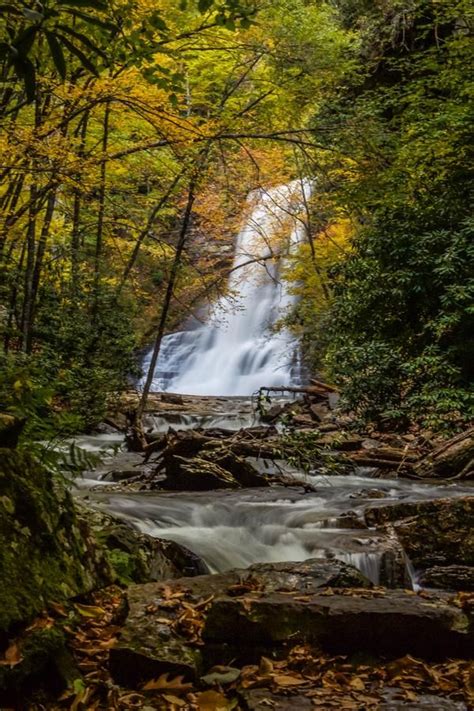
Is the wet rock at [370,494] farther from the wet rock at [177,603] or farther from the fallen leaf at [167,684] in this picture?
the fallen leaf at [167,684]

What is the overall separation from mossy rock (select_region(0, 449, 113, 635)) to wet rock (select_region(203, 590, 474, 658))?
76cm

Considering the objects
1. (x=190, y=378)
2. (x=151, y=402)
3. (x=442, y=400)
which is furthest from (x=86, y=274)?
(x=190, y=378)

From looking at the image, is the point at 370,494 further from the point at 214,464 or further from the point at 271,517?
the point at 214,464

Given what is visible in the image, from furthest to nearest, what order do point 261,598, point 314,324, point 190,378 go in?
point 190,378 → point 314,324 → point 261,598

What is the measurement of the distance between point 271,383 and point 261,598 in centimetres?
1837

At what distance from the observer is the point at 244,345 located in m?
25.0

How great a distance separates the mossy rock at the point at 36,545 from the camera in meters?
2.64

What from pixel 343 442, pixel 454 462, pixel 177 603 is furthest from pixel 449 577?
pixel 343 442

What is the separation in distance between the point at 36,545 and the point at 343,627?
1656mm

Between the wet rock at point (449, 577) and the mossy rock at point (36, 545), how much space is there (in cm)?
293

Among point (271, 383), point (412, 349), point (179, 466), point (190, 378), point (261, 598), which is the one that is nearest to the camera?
point (261, 598)

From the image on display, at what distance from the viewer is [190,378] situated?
24156 millimetres

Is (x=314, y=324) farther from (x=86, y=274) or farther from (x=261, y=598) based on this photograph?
(x=261, y=598)

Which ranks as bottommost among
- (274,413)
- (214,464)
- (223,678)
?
(223,678)
